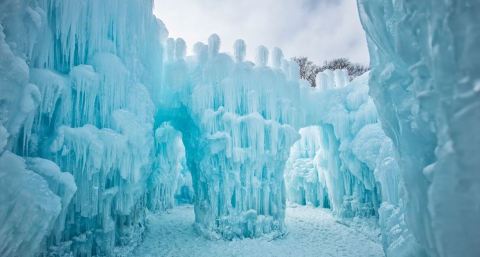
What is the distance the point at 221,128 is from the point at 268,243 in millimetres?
4972

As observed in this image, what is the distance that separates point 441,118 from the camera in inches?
140

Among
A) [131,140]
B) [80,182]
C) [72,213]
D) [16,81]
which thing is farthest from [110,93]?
[16,81]

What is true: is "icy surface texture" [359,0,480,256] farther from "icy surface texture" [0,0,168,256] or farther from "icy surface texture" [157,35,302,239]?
"icy surface texture" [157,35,302,239]

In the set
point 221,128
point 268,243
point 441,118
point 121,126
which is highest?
point 221,128

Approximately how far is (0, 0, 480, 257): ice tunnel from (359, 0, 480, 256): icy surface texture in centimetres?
2

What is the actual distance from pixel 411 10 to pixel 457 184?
2328 mm

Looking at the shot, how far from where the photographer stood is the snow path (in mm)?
10328

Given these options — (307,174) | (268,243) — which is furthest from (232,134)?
(307,174)

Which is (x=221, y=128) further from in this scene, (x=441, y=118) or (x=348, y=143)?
(x=441, y=118)

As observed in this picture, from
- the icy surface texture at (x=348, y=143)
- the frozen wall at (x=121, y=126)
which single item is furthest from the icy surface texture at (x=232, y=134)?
the icy surface texture at (x=348, y=143)

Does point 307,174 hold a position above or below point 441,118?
below

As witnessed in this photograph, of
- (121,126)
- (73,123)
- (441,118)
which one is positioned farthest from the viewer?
(121,126)

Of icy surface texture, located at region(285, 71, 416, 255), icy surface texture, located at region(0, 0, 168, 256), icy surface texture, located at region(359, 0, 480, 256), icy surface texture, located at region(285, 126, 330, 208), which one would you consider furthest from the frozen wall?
icy surface texture, located at region(285, 126, 330, 208)

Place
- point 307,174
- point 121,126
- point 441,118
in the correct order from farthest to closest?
1. point 307,174
2. point 121,126
3. point 441,118
